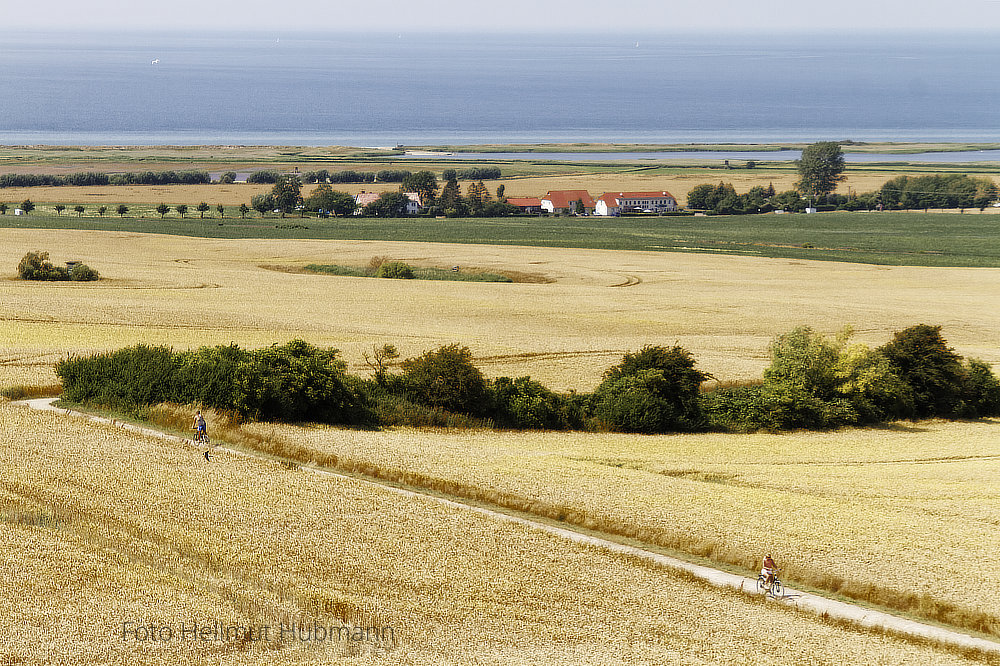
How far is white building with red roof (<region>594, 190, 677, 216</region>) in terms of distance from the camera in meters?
144

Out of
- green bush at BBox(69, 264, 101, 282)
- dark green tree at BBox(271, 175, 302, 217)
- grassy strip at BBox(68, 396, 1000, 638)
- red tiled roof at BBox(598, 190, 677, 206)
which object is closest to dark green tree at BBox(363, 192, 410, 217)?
dark green tree at BBox(271, 175, 302, 217)

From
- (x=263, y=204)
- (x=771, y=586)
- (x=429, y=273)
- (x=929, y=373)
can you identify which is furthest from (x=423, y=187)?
(x=771, y=586)

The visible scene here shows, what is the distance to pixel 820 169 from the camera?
160250 millimetres

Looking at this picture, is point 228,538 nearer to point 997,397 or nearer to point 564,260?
point 997,397

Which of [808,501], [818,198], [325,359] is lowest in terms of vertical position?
[808,501]

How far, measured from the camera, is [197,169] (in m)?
180

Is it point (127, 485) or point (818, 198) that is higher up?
point (818, 198)

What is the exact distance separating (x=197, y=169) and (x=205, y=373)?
150950 millimetres

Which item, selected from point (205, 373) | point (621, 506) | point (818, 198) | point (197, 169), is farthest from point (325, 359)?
point (197, 169)

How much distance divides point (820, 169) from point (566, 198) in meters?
42.0

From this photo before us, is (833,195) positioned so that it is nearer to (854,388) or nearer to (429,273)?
(429,273)

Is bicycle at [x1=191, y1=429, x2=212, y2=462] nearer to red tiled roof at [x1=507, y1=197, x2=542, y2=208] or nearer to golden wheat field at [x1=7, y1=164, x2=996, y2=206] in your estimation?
golden wheat field at [x1=7, y1=164, x2=996, y2=206]

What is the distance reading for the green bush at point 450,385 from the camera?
40.2 metres

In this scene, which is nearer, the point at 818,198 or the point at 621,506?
the point at 621,506
